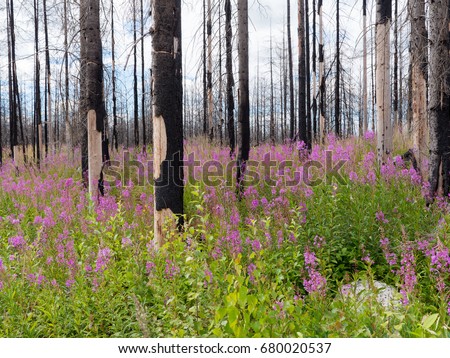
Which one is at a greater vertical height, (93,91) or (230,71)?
(230,71)

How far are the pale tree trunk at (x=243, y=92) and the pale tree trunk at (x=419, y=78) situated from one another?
2.85 metres

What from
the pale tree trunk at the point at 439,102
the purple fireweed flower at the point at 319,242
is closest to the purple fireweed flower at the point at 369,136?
the pale tree trunk at the point at 439,102

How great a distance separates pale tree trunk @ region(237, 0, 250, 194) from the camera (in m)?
6.65

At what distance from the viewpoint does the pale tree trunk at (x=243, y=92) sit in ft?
21.8

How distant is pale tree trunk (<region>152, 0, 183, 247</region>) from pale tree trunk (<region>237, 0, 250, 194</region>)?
8.01 feet

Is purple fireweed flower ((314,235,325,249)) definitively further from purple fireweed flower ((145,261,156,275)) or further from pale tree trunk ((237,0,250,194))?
pale tree trunk ((237,0,250,194))

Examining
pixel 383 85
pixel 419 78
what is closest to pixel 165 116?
pixel 419 78

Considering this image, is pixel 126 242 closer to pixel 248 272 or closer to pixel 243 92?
pixel 248 272

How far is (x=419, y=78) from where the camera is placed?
17.6 ft

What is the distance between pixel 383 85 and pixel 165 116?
429cm

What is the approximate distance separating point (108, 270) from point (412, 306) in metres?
2.51
